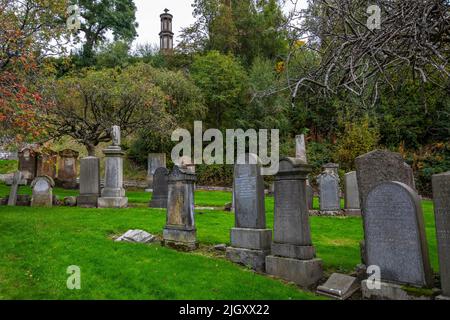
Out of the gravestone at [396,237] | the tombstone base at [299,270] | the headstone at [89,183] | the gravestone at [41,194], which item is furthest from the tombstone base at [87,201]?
the gravestone at [396,237]

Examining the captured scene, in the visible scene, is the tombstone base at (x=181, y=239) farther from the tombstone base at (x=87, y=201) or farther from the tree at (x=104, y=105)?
the tree at (x=104, y=105)

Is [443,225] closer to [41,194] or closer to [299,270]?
[299,270]

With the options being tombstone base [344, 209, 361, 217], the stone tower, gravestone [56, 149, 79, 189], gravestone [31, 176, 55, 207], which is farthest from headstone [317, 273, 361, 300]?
the stone tower

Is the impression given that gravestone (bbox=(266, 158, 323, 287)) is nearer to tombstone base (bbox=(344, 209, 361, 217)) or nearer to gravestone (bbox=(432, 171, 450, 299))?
gravestone (bbox=(432, 171, 450, 299))

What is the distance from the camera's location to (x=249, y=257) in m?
7.24

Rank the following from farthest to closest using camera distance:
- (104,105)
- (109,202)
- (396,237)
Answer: (104,105) < (109,202) < (396,237)

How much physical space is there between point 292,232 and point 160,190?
913 centimetres

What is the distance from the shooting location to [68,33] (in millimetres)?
13633

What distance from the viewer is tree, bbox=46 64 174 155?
20344mm

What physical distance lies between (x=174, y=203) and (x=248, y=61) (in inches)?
1109

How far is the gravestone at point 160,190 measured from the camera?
14.8 m

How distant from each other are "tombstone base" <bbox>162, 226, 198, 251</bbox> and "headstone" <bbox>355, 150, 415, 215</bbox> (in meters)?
3.79

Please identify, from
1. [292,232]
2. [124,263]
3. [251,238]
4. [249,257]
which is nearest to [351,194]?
[251,238]
